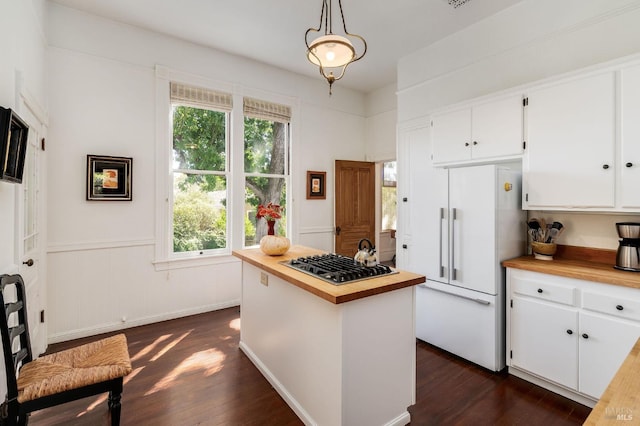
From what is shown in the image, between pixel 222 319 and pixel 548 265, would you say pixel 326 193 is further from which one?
pixel 548 265

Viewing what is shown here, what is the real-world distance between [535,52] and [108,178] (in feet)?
14.9

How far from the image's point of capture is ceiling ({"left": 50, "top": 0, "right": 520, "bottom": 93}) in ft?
10.1

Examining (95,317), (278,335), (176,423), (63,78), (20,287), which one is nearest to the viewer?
(20,287)

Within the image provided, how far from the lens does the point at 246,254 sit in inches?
109

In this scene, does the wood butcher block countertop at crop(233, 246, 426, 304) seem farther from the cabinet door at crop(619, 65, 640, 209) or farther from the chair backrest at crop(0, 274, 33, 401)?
the cabinet door at crop(619, 65, 640, 209)

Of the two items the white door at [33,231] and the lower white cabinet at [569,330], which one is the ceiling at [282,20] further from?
the lower white cabinet at [569,330]

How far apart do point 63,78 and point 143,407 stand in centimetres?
323

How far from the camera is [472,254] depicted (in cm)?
274

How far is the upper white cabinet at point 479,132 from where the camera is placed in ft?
8.87

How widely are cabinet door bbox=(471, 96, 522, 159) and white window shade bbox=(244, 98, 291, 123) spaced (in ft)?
8.80

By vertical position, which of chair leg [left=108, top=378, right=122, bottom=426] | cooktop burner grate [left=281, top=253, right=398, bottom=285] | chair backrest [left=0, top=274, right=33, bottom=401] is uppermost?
cooktop burner grate [left=281, top=253, right=398, bottom=285]

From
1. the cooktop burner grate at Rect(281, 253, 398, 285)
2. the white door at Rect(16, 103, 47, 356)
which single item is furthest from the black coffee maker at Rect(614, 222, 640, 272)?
the white door at Rect(16, 103, 47, 356)

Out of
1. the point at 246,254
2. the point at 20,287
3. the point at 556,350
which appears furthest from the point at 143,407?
the point at 556,350

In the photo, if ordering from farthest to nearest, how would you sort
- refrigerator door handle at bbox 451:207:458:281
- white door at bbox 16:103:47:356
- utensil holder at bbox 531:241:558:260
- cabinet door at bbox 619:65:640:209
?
refrigerator door handle at bbox 451:207:458:281
utensil holder at bbox 531:241:558:260
white door at bbox 16:103:47:356
cabinet door at bbox 619:65:640:209
